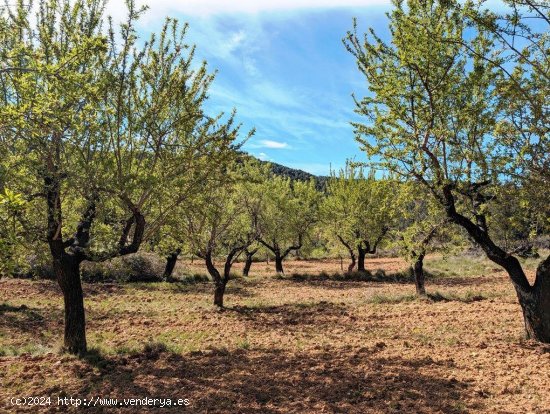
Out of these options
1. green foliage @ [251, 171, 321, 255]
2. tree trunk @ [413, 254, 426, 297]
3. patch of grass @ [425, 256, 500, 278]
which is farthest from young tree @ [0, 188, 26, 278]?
patch of grass @ [425, 256, 500, 278]

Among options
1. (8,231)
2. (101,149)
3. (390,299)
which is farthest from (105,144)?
(390,299)

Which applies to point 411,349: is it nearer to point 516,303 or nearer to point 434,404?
point 434,404

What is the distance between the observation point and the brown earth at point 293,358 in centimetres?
588

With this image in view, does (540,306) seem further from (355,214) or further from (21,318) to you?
(355,214)

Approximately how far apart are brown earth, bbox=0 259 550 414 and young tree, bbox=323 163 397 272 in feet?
41.9

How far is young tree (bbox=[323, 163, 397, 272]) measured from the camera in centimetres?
2775

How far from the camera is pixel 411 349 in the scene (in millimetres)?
8266

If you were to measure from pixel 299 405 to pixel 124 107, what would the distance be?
246 inches

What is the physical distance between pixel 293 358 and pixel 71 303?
4838mm

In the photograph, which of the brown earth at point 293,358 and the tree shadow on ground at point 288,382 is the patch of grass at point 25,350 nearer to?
the brown earth at point 293,358

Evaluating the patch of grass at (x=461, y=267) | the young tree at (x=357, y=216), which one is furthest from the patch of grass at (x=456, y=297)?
the young tree at (x=357, y=216)

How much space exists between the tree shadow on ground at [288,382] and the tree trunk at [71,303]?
3.77ft

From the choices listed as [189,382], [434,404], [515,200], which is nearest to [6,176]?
[189,382]

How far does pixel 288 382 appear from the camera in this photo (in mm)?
6633
